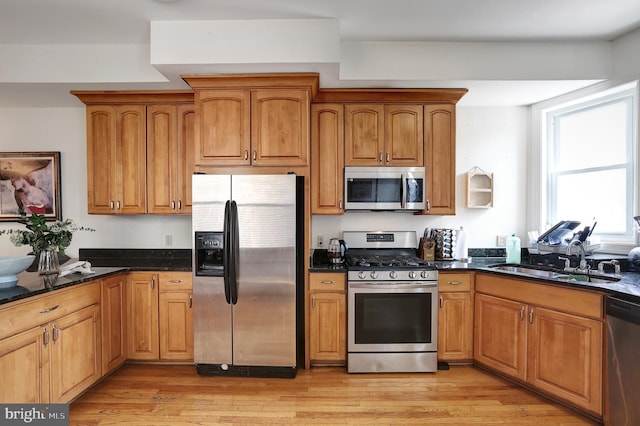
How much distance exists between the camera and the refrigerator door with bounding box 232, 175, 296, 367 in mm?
2812

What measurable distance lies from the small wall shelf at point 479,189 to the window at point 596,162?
53 cm

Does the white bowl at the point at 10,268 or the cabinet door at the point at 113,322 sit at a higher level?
the white bowl at the point at 10,268

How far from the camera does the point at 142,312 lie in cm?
306

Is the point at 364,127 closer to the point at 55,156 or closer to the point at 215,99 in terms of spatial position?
the point at 215,99

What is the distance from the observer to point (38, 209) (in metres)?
3.56

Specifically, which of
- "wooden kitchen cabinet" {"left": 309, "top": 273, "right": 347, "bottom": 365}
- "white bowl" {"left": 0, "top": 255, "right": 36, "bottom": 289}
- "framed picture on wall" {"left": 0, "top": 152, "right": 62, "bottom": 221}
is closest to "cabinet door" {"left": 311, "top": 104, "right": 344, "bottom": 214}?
"wooden kitchen cabinet" {"left": 309, "top": 273, "right": 347, "bottom": 365}

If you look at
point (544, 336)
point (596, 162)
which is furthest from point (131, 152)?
point (596, 162)

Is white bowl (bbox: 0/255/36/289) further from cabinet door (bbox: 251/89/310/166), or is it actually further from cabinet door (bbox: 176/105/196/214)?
cabinet door (bbox: 251/89/310/166)

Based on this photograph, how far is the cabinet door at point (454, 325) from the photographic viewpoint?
3.04m

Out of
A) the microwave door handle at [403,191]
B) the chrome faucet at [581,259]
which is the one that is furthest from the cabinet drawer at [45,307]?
the chrome faucet at [581,259]

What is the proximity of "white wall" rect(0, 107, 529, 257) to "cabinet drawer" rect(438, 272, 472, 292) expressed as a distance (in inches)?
26.4

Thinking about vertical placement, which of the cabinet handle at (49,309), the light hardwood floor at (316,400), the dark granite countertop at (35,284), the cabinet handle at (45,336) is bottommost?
the light hardwood floor at (316,400)

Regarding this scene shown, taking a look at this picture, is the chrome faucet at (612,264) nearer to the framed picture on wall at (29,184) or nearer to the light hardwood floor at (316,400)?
the light hardwood floor at (316,400)

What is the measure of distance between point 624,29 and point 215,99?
3203mm
